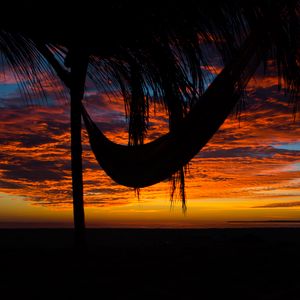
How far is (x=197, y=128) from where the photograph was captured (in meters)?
2.19

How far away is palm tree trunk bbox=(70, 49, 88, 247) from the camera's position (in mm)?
2969

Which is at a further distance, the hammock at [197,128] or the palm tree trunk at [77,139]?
the palm tree trunk at [77,139]

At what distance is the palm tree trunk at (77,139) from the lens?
2969 millimetres

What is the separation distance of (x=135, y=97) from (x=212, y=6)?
121 cm

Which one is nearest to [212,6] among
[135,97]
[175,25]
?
[175,25]

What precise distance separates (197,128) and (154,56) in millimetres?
850
